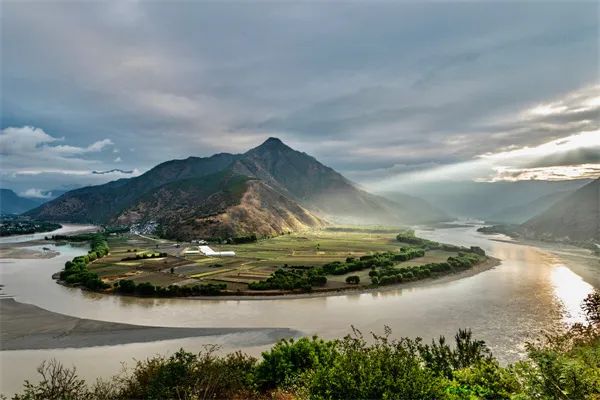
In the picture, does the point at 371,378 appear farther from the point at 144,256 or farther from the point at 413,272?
the point at 144,256

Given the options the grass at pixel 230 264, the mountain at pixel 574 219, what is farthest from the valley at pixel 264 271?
the mountain at pixel 574 219

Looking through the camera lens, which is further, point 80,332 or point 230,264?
point 230,264

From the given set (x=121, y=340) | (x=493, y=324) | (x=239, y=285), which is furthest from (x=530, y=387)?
(x=239, y=285)

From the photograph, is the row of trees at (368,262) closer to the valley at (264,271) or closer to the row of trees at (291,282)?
the valley at (264,271)

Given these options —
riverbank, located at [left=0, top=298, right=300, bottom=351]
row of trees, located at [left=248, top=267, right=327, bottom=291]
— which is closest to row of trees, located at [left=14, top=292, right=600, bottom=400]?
riverbank, located at [left=0, top=298, right=300, bottom=351]

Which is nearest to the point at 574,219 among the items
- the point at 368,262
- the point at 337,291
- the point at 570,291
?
the point at 570,291

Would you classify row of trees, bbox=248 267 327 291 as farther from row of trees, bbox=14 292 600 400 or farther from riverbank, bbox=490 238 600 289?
riverbank, bbox=490 238 600 289

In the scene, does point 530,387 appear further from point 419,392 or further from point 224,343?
point 224,343
